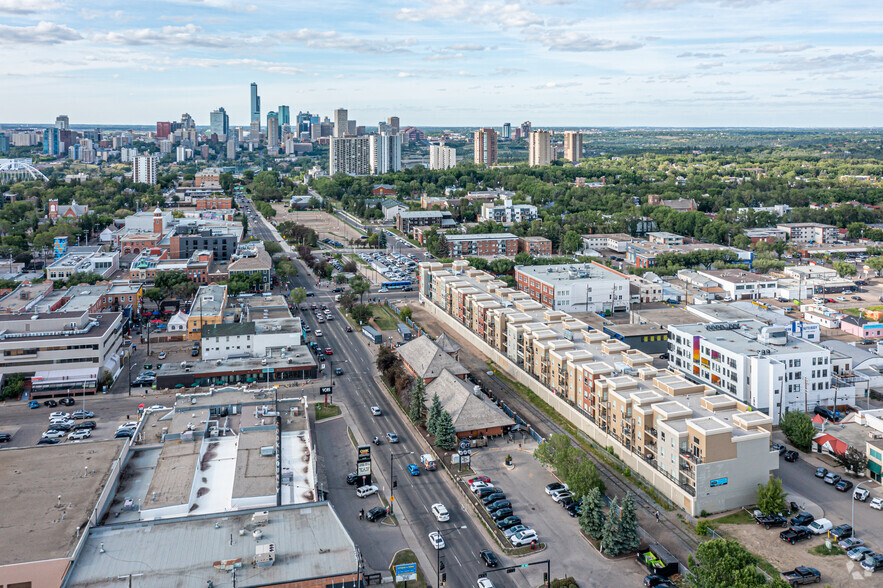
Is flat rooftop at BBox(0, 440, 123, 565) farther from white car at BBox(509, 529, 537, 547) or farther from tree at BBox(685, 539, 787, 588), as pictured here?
tree at BBox(685, 539, 787, 588)

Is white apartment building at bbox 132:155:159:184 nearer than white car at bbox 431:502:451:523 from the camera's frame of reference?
No

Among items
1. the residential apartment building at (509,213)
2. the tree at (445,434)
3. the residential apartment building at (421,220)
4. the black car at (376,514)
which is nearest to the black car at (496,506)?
the black car at (376,514)

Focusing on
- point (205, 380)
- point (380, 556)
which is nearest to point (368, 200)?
point (205, 380)

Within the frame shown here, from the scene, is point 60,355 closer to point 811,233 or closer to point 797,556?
point 797,556

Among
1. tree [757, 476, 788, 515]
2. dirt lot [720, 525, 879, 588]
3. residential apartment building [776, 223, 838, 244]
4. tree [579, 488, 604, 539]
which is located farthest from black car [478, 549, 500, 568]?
residential apartment building [776, 223, 838, 244]

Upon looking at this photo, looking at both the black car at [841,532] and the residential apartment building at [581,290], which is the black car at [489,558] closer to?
the black car at [841,532]

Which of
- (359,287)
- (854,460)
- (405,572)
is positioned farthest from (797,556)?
(359,287)
